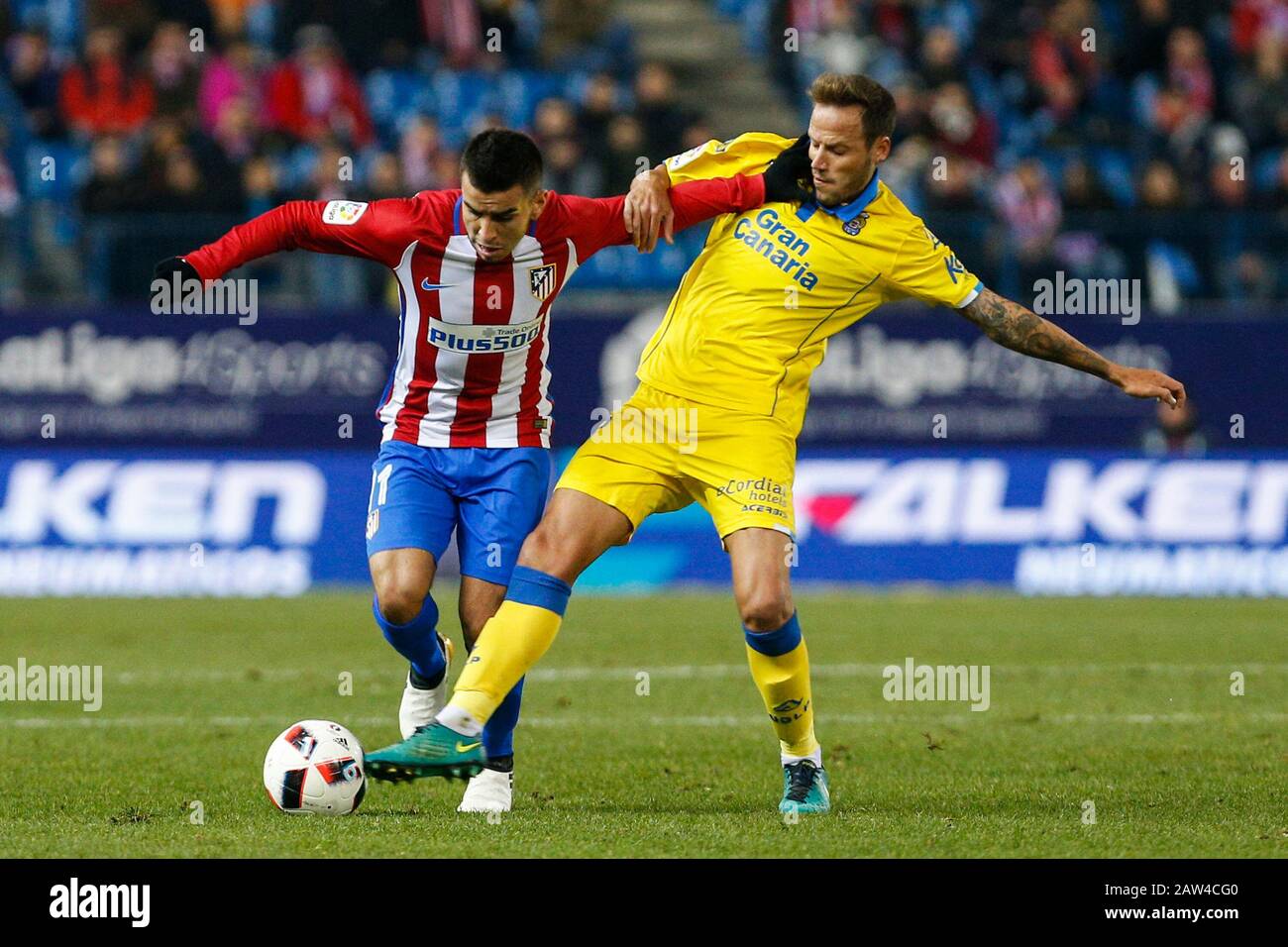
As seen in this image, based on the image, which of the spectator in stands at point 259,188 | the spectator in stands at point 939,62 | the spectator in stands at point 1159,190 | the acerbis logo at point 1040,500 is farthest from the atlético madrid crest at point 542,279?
the spectator in stands at point 939,62

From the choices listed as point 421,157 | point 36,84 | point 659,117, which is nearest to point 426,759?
point 421,157

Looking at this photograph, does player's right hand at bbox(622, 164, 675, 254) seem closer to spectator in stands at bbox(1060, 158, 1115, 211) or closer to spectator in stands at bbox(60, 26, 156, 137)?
spectator in stands at bbox(1060, 158, 1115, 211)

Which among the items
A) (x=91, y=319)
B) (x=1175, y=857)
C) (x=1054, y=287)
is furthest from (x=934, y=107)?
(x=1175, y=857)

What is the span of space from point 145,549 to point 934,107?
8.93 meters

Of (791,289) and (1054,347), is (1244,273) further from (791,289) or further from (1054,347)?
(791,289)

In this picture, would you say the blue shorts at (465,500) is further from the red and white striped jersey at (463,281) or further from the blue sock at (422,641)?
the blue sock at (422,641)

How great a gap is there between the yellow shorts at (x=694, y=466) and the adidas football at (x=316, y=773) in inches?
47.4

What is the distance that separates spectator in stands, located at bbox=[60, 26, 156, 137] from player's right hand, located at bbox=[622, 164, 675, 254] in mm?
12976

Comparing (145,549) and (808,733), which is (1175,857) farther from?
(145,549)

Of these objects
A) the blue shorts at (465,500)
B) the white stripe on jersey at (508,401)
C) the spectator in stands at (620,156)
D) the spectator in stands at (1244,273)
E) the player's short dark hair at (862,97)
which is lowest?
the blue shorts at (465,500)

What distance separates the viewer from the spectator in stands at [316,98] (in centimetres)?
1905

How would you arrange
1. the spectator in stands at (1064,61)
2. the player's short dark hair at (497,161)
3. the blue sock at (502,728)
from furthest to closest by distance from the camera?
the spectator in stands at (1064,61) → the blue sock at (502,728) → the player's short dark hair at (497,161)

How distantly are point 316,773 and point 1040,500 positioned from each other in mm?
9847

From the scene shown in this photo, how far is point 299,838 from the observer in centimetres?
605
